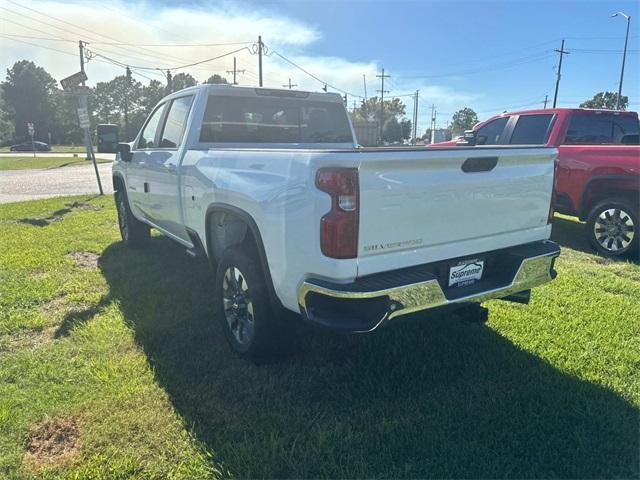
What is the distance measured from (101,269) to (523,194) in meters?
4.73

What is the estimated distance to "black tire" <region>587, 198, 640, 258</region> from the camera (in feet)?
19.5

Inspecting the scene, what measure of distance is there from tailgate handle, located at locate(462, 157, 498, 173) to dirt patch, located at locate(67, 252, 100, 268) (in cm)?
476

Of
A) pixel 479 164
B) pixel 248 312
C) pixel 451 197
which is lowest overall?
pixel 248 312

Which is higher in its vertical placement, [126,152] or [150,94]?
[150,94]

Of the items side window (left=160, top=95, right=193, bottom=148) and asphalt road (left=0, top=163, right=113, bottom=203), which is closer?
side window (left=160, top=95, right=193, bottom=148)

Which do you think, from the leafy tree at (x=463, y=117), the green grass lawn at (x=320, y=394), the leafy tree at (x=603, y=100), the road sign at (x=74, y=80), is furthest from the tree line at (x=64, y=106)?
the green grass lawn at (x=320, y=394)

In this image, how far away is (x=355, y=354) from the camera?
135 inches

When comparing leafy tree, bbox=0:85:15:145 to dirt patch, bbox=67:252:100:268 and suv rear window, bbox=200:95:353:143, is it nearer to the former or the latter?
dirt patch, bbox=67:252:100:268

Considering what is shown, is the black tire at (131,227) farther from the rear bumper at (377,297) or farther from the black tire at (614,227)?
the black tire at (614,227)

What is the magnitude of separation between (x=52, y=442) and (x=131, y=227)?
4040 millimetres

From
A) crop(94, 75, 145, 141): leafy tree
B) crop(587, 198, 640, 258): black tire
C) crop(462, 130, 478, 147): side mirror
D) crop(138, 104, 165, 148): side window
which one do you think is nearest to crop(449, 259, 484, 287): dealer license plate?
crop(138, 104, 165, 148): side window

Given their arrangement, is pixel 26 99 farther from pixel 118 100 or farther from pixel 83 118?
pixel 83 118

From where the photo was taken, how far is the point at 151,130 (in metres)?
5.41

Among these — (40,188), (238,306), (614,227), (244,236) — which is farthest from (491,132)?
(40,188)
